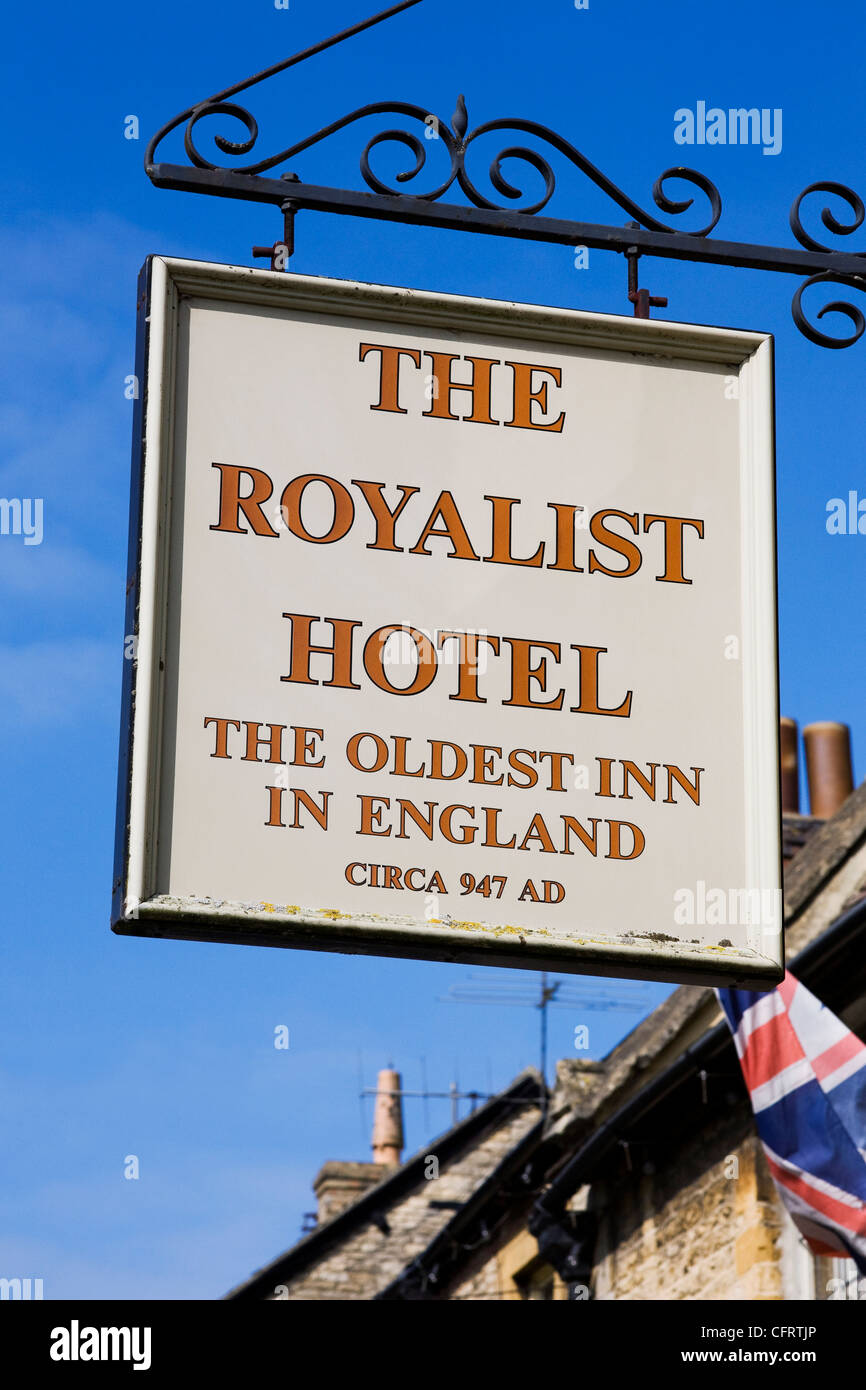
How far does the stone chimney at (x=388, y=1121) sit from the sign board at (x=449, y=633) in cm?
2357

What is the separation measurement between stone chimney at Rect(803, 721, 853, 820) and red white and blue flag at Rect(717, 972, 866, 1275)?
879 centimetres

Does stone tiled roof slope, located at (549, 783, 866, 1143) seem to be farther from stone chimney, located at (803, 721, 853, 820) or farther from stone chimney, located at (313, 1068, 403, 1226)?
stone chimney, located at (313, 1068, 403, 1226)

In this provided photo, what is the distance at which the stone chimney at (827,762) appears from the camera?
18172 mm

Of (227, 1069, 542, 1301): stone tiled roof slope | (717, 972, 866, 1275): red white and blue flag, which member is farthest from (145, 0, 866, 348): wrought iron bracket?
(227, 1069, 542, 1301): stone tiled roof slope

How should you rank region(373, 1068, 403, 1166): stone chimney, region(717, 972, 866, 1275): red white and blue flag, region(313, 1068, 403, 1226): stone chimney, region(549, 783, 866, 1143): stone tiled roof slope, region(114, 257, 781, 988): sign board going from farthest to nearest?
1. region(373, 1068, 403, 1166): stone chimney
2. region(313, 1068, 403, 1226): stone chimney
3. region(549, 783, 866, 1143): stone tiled roof slope
4. region(717, 972, 866, 1275): red white and blue flag
5. region(114, 257, 781, 988): sign board

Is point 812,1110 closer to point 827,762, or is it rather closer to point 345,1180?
point 827,762

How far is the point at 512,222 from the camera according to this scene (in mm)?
4078

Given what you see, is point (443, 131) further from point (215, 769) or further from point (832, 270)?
point (215, 769)

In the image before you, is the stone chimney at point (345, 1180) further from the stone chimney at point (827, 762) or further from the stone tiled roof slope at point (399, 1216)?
the stone chimney at point (827, 762)

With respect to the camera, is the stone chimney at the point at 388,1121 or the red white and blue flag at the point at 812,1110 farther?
the stone chimney at the point at 388,1121

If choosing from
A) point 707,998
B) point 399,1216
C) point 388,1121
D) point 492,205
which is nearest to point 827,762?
point 707,998

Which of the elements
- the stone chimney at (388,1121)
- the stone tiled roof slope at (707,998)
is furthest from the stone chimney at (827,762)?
the stone chimney at (388,1121)

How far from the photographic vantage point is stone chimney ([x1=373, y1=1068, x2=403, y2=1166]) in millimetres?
27062

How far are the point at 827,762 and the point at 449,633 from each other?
49.3 feet
